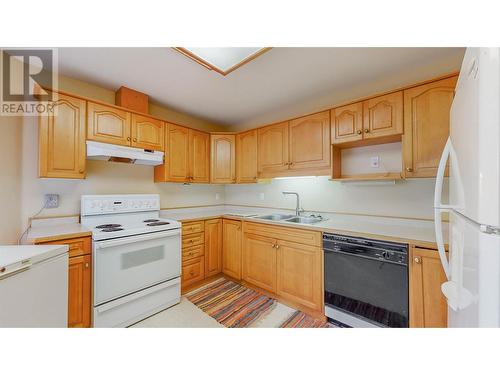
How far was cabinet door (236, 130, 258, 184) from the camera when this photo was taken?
9.11 ft

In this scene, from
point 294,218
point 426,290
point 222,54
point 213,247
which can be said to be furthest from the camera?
point 213,247

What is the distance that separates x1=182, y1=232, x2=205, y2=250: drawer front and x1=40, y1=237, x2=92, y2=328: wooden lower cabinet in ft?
2.94

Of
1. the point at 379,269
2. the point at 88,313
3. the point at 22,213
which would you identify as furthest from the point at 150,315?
the point at 379,269

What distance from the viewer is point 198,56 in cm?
149

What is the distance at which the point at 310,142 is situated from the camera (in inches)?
87.7

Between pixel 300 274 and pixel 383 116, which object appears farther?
pixel 300 274

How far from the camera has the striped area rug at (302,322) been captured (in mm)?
1766

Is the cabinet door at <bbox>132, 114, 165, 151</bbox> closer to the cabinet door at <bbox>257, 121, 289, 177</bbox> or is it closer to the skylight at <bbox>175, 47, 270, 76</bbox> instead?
the skylight at <bbox>175, 47, 270, 76</bbox>

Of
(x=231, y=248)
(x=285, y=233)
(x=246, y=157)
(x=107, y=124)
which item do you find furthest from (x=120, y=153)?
(x=285, y=233)

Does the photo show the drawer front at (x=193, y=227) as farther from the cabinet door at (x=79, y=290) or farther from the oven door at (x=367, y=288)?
the oven door at (x=367, y=288)

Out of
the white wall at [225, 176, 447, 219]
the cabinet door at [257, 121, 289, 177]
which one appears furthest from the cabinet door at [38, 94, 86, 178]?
the white wall at [225, 176, 447, 219]

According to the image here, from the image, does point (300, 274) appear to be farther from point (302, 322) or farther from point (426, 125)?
point (426, 125)

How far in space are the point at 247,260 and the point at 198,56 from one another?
214 cm

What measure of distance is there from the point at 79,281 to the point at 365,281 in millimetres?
2306
